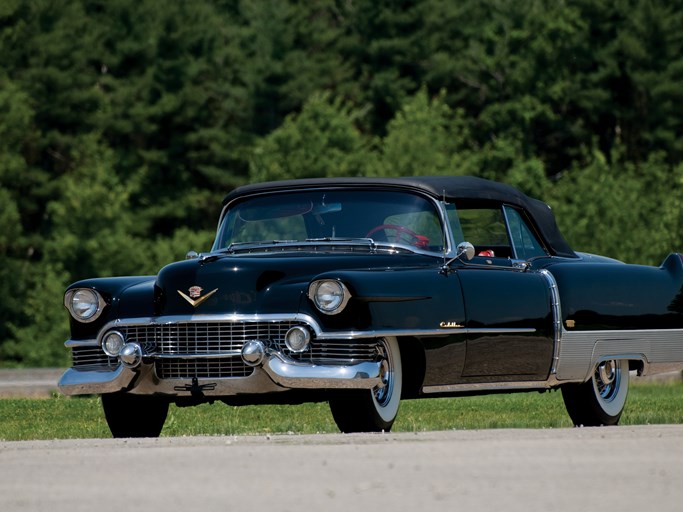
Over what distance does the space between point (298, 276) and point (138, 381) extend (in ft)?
4.13

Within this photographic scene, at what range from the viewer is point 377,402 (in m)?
10.3

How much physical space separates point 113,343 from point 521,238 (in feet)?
11.0

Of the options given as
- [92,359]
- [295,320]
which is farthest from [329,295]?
[92,359]

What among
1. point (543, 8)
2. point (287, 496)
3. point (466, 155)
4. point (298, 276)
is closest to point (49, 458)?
point (287, 496)

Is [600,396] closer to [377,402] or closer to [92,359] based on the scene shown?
[377,402]

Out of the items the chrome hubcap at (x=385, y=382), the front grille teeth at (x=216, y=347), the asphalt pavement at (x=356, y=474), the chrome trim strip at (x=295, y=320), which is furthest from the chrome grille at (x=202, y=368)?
the asphalt pavement at (x=356, y=474)

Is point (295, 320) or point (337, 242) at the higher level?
point (337, 242)

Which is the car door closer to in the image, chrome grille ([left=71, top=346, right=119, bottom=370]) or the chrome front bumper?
the chrome front bumper

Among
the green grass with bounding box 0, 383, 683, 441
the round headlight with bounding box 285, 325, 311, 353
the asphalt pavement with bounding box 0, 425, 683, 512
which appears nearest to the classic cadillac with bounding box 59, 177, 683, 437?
the round headlight with bounding box 285, 325, 311, 353

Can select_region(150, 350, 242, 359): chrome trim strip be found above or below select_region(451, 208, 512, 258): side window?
below

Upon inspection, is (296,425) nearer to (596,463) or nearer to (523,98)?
(596,463)

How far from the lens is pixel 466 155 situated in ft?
209

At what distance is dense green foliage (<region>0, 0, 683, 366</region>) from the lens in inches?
2217

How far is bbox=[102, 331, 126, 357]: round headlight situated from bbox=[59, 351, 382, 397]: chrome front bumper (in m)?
0.15
